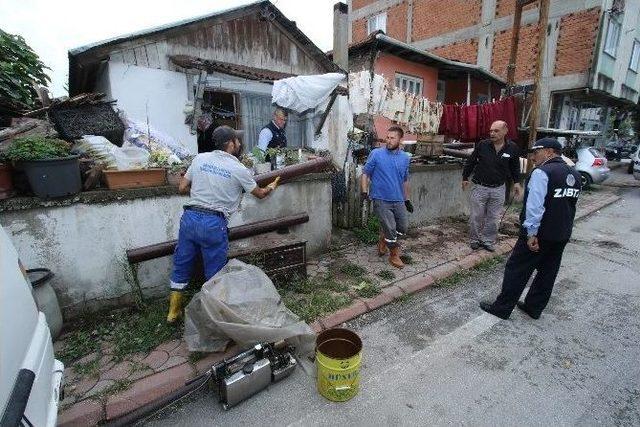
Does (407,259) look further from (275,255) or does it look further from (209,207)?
(209,207)

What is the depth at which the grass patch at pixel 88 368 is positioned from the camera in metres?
2.76

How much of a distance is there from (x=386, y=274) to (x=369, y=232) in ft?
5.25

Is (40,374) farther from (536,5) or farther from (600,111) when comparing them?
(600,111)

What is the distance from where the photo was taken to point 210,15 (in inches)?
250

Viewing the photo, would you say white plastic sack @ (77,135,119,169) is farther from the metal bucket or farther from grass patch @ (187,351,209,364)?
the metal bucket

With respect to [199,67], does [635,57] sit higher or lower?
higher

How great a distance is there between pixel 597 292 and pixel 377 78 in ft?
18.3

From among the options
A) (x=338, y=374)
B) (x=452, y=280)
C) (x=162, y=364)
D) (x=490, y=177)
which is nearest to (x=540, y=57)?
(x=490, y=177)

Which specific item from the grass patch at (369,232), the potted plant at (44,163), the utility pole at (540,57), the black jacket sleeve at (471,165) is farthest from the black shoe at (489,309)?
the utility pole at (540,57)

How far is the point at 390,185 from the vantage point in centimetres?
474

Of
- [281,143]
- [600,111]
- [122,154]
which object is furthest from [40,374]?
[600,111]

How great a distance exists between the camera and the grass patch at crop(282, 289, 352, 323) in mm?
3590

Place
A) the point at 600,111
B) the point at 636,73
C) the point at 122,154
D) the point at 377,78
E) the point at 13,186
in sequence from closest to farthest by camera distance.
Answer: the point at 13,186, the point at 122,154, the point at 377,78, the point at 636,73, the point at 600,111

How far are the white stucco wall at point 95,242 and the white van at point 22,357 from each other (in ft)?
5.50
